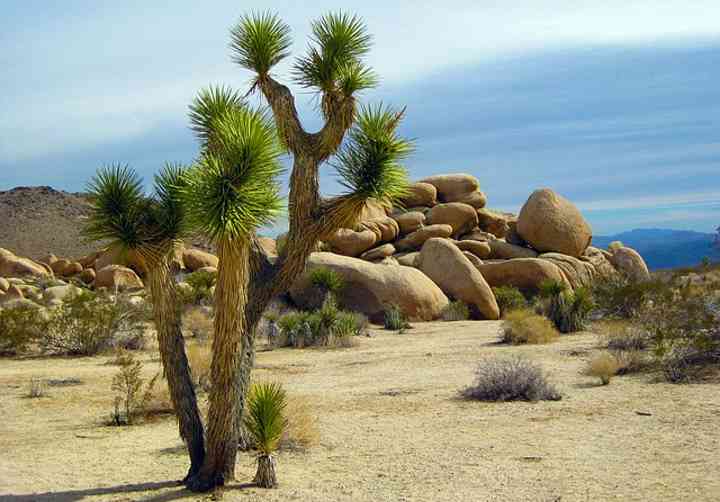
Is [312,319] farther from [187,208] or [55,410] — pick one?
[187,208]

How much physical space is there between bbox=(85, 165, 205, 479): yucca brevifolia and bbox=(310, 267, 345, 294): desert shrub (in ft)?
59.1

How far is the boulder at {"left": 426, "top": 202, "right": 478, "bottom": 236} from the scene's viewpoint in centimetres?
3669

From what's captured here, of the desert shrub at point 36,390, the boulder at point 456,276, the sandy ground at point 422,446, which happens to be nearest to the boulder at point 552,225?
the boulder at point 456,276

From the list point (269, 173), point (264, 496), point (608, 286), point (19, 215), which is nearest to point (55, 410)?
point (264, 496)

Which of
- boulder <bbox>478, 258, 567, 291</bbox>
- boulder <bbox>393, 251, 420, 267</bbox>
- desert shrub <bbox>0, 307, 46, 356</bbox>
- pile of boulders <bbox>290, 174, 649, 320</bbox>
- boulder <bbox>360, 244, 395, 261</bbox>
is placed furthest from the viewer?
boulder <bbox>360, 244, 395, 261</bbox>

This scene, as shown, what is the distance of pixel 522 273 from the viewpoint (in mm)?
31172

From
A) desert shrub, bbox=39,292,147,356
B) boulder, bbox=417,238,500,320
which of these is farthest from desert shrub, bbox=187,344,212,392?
boulder, bbox=417,238,500,320

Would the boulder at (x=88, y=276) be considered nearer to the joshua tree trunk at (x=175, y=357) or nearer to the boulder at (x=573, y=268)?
the boulder at (x=573, y=268)

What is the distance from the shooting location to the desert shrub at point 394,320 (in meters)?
24.4

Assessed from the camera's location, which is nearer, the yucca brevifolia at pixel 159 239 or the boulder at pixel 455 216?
the yucca brevifolia at pixel 159 239

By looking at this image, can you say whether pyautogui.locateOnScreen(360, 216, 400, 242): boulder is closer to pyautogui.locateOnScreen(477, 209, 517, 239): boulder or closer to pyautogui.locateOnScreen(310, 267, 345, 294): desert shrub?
pyautogui.locateOnScreen(477, 209, 517, 239): boulder

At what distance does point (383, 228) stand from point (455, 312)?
8755 mm

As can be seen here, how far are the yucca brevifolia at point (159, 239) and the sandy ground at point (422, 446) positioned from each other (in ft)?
2.59

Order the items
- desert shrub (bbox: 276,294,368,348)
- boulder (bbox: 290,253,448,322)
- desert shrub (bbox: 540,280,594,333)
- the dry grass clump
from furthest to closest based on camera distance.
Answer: boulder (bbox: 290,253,448,322)
desert shrub (bbox: 540,280,594,333)
desert shrub (bbox: 276,294,368,348)
the dry grass clump
